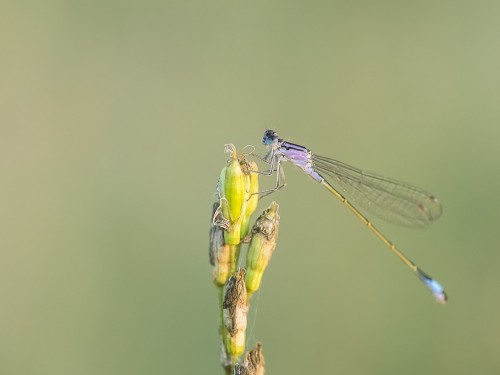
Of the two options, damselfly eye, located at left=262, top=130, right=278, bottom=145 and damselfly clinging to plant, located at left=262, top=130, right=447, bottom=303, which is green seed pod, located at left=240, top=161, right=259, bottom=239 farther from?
damselfly eye, located at left=262, top=130, right=278, bottom=145

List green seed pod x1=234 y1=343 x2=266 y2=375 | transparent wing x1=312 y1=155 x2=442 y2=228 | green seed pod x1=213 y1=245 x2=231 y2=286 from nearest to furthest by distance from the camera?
green seed pod x1=234 y1=343 x2=266 y2=375, green seed pod x1=213 y1=245 x2=231 y2=286, transparent wing x1=312 y1=155 x2=442 y2=228

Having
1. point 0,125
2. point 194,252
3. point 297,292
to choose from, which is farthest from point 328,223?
point 0,125

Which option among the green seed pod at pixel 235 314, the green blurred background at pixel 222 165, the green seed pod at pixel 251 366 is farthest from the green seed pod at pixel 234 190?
the green blurred background at pixel 222 165

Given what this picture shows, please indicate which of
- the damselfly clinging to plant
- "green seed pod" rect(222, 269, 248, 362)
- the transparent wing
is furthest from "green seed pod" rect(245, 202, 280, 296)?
the transparent wing

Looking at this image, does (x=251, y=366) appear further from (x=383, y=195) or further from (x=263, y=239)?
(x=383, y=195)

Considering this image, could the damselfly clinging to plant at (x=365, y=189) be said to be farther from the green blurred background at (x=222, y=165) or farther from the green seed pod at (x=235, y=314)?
the green seed pod at (x=235, y=314)

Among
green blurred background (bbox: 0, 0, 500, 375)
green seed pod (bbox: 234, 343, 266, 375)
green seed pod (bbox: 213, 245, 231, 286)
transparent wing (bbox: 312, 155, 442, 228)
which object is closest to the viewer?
green seed pod (bbox: 234, 343, 266, 375)
